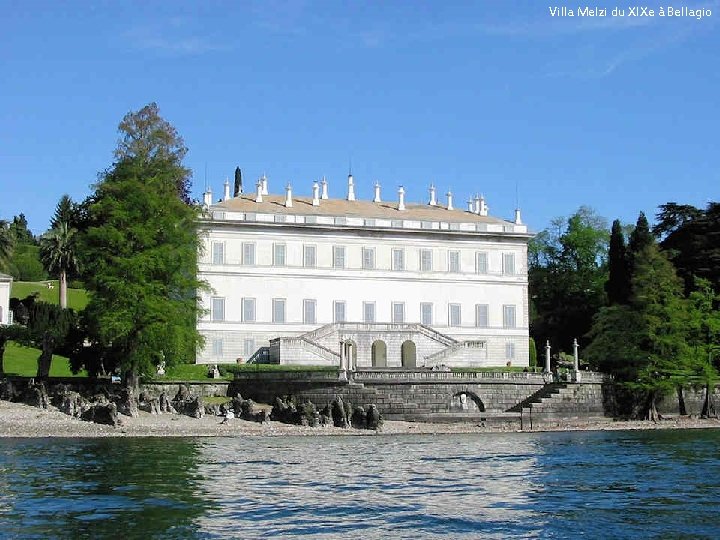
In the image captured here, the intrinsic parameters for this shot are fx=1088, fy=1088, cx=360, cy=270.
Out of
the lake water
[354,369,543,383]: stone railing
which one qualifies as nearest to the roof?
[354,369,543,383]: stone railing

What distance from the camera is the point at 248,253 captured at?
56.8 meters

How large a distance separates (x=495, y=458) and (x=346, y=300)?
28.4 meters

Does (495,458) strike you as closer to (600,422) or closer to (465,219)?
(600,422)

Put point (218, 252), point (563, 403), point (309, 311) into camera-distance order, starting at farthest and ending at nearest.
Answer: point (309, 311) → point (218, 252) → point (563, 403)

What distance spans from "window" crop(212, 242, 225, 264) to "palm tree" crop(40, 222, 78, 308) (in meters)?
6.95

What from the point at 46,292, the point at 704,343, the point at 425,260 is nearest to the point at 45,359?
the point at 425,260

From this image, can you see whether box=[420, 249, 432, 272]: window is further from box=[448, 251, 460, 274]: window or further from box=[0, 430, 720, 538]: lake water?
box=[0, 430, 720, 538]: lake water

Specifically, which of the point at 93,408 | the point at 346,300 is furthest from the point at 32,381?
the point at 346,300

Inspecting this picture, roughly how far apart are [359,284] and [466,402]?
13.9m

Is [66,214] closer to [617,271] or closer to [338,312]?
[338,312]

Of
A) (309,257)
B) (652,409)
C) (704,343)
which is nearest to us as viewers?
(652,409)

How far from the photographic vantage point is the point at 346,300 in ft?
190

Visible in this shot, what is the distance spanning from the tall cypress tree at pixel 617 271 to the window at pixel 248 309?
2040cm

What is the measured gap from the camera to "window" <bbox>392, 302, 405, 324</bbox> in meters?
58.5
